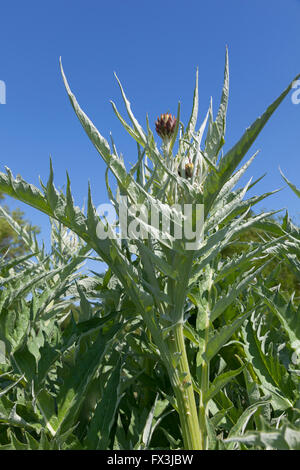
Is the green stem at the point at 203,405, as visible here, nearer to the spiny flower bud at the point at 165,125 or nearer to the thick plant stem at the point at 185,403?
the thick plant stem at the point at 185,403

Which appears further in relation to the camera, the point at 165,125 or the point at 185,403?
the point at 165,125

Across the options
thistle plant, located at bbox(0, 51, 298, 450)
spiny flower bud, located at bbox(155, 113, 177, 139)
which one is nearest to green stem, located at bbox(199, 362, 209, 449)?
thistle plant, located at bbox(0, 51, 298, 450)

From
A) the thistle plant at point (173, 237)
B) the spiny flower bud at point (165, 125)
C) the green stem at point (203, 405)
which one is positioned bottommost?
the green stem at point (203, 405)

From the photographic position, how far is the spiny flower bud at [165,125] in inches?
29.8

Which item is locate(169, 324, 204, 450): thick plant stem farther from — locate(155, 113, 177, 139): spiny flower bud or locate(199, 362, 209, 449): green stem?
locate(155, 113, 177, 139): spiny flower bud

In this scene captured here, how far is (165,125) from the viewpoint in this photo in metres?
0.76

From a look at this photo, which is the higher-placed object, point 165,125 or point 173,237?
point 165,125

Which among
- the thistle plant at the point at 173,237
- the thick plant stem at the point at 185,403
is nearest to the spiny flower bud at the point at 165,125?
the thistle plant at the point at 173,237

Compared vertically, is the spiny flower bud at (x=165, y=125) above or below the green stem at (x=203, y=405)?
above

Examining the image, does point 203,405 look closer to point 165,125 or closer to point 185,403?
point 185,403

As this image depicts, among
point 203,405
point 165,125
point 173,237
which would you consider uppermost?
point 165,125

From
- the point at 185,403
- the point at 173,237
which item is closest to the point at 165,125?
the point at 173,237
